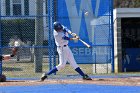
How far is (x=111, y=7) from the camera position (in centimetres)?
1930

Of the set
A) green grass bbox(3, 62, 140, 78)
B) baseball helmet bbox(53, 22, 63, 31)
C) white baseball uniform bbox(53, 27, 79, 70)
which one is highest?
baseball helmet bbox(53, 22, 63, 31)

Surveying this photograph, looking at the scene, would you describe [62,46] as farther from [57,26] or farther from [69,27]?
[69,27]

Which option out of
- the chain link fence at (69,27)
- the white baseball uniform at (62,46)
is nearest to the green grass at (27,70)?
the chain link fence at (69,27)

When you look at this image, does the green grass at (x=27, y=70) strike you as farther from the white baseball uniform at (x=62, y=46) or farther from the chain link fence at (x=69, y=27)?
the white baseball uniform at (x=62, y=46)

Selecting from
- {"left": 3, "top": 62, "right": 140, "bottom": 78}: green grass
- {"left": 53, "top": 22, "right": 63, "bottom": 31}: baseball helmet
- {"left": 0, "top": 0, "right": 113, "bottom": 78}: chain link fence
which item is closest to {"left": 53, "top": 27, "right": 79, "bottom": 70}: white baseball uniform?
{"left": 53, "top": 22, "right": 63, "bottom": 31}: baseball helmet

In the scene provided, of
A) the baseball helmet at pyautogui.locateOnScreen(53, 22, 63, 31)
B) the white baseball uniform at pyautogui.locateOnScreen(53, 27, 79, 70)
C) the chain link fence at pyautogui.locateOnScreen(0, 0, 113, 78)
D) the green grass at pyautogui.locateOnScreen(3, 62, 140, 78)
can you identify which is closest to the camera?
the baseball helmet at pyautogui.locateOnScreen(53, 22, 63, 31)

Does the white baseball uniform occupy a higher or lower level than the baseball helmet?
lower

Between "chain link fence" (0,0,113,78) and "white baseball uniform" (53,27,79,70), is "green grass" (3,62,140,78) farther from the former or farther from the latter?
"white baseball uniform" (53,27,79,70)

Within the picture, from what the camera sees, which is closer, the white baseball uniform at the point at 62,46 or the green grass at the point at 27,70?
the white baseball uniform at the point at 62,46

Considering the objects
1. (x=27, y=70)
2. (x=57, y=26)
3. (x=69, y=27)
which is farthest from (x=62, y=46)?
(x=27, y=70)

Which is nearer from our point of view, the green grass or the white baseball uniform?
the white baseball uniform

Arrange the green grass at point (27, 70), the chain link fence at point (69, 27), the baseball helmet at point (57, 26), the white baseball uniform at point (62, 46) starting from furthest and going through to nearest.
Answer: the chain link fence at point (69, 27), the green grass at point (27, 70), the white baseball uniform at point (62, 46), the baseball helmet at point (57, 26)

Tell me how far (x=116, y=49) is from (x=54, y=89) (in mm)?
7912

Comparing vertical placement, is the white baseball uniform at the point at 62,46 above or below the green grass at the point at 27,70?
above
